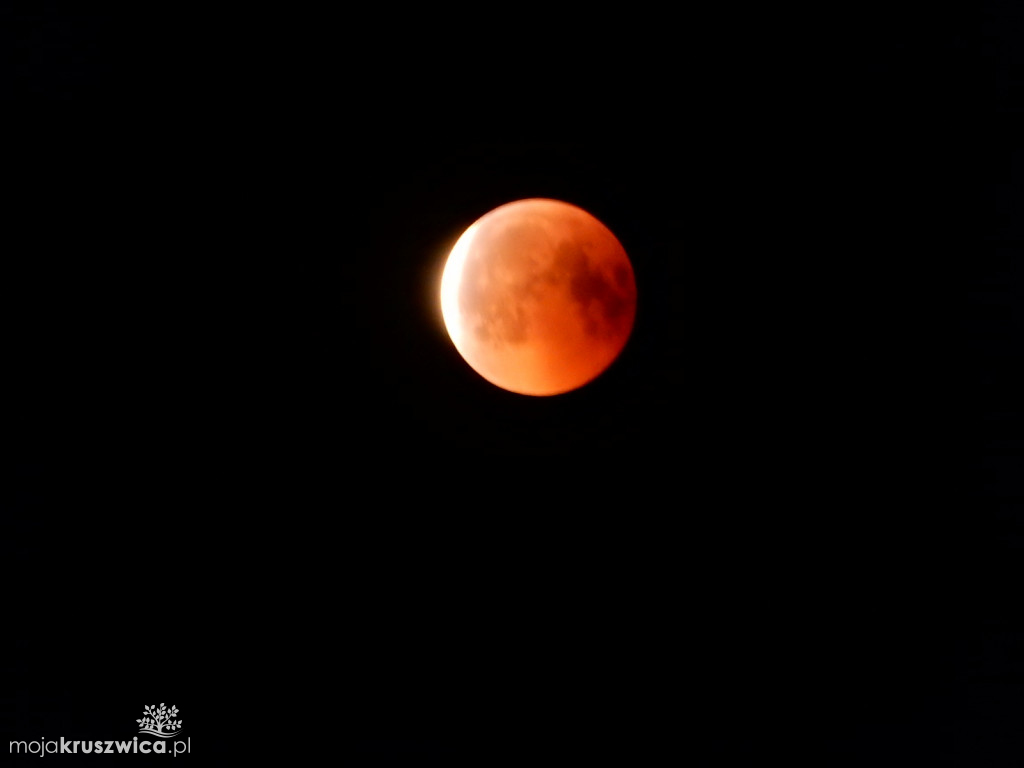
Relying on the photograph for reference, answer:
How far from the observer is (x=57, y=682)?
12.1ft

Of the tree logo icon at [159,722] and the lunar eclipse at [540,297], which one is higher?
the lunar eclipse at [540,297]

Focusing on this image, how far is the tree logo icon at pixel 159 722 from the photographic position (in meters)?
3.68

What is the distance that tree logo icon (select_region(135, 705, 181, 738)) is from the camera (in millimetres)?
3680

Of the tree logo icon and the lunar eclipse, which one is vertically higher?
the lunar eclipse

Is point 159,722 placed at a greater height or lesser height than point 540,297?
lesser

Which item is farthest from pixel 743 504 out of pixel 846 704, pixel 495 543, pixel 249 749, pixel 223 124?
pixel 223 124

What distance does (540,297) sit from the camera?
11.6ft

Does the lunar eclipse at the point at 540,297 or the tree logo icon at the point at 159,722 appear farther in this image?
the tree logo icon at the point at 159,722

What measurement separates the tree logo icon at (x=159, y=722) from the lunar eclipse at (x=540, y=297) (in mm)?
2341

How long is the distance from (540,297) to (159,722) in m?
2.84

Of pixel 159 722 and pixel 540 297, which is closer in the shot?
pixel 540 297

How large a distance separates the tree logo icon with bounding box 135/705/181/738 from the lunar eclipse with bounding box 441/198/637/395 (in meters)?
2.34

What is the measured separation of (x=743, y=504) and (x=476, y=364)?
1710 mm

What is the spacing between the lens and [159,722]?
3.70m
